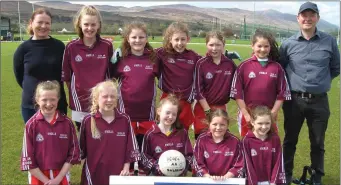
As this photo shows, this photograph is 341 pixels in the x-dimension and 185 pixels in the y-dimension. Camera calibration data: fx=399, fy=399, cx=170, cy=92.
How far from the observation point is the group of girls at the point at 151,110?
14.2 ft

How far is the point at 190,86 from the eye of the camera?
5.24 metres

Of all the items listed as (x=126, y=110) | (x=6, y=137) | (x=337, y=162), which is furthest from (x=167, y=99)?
(x=6, y=137)

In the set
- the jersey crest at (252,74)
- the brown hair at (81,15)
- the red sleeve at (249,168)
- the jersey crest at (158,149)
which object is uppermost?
the brown hair at (81,15)

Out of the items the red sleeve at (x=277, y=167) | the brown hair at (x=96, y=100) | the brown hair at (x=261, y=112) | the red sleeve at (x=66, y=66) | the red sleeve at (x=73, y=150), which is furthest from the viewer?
the red sleeve at (x=66, y=66)

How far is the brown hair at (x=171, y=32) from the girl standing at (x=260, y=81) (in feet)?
2.86

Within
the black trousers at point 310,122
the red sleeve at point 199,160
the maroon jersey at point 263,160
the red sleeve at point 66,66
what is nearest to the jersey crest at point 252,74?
the black trousers at point 310,122

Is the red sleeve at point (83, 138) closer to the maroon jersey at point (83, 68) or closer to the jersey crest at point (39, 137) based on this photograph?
the jersey crest at point (39, 137)

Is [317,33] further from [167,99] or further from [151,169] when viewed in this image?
[151,169]

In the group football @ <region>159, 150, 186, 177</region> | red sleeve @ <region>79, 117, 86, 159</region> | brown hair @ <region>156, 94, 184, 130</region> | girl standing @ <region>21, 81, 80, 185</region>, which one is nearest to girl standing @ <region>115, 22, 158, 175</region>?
brown hair @ <region>156, 94, 184, 130</region>

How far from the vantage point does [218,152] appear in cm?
457

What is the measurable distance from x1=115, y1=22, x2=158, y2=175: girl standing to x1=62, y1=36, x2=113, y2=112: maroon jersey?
0.23m

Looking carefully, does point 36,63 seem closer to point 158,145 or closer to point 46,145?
point 46,145

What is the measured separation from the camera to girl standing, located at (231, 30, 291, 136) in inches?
199

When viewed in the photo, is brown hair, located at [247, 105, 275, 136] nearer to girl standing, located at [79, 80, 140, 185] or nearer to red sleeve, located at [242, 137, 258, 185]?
red sleeve, located at [242, 137, 258, 185]
